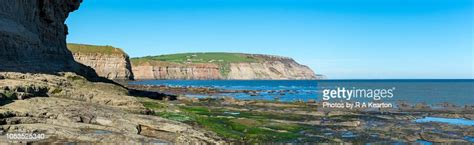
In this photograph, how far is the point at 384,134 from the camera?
28047 millimetres

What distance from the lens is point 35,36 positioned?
47000 millimetres

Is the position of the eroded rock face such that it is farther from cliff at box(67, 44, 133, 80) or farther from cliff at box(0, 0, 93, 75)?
cliff at box(0, 0, 93, 75)

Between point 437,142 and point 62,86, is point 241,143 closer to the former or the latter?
point 437,142

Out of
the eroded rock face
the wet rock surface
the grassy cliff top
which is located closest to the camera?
the wet rock surface

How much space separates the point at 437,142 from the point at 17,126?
74.1ft

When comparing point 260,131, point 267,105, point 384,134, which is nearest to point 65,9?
point 267,105

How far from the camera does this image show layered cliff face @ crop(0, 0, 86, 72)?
3796 centimetres

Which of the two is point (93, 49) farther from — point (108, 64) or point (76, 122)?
point (76, 122)

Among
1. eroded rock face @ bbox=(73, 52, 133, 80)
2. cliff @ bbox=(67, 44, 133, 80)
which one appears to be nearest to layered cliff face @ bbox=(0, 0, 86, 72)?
eroded rock face @ bbox=(73, 52, 133, 80)

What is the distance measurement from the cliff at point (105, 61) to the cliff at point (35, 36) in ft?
364

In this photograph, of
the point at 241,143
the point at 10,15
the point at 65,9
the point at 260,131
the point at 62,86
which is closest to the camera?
the point at 241,143

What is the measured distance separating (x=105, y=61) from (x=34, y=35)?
135m

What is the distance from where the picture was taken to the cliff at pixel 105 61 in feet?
576

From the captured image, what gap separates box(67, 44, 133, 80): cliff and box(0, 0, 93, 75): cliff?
11094cm
